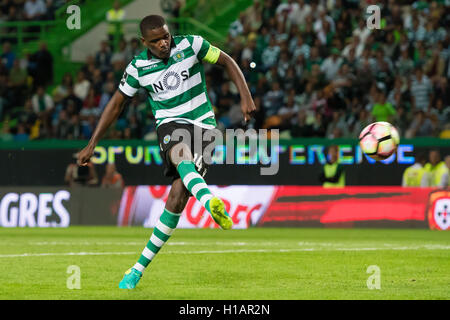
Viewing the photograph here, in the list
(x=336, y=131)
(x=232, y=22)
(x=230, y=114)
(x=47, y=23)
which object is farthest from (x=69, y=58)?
(x=336, y=131)

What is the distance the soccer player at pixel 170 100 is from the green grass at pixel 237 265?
61cm

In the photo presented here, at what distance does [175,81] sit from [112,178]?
11219 millimetres

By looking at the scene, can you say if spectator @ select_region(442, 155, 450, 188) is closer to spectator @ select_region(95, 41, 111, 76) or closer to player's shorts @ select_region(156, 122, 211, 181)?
spectator @ select_region(95, 41, 111, 76)

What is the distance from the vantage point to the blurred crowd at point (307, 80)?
62.7ft

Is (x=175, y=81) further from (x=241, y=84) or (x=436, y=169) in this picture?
(x=436, y=169)

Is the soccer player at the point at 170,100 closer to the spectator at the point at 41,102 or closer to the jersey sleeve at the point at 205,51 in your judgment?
the jersey sleeve at the point at 205,51

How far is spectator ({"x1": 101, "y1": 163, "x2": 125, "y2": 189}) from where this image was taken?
64.0ft

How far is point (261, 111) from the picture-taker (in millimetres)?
19812

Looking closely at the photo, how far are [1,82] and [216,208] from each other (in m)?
17.0

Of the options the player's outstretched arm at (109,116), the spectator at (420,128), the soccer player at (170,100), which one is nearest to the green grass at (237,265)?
the soccer player at (170,100)

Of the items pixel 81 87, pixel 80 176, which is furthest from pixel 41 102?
pixel 80 176

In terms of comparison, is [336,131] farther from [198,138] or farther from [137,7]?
[198,138]

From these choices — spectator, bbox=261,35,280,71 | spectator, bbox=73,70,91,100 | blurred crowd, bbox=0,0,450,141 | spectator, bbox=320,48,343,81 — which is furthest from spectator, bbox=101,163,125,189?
spectator, bbox=320,48,343,81

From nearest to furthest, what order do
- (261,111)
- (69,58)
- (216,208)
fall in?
(216,208), (261,111), (69,58)
